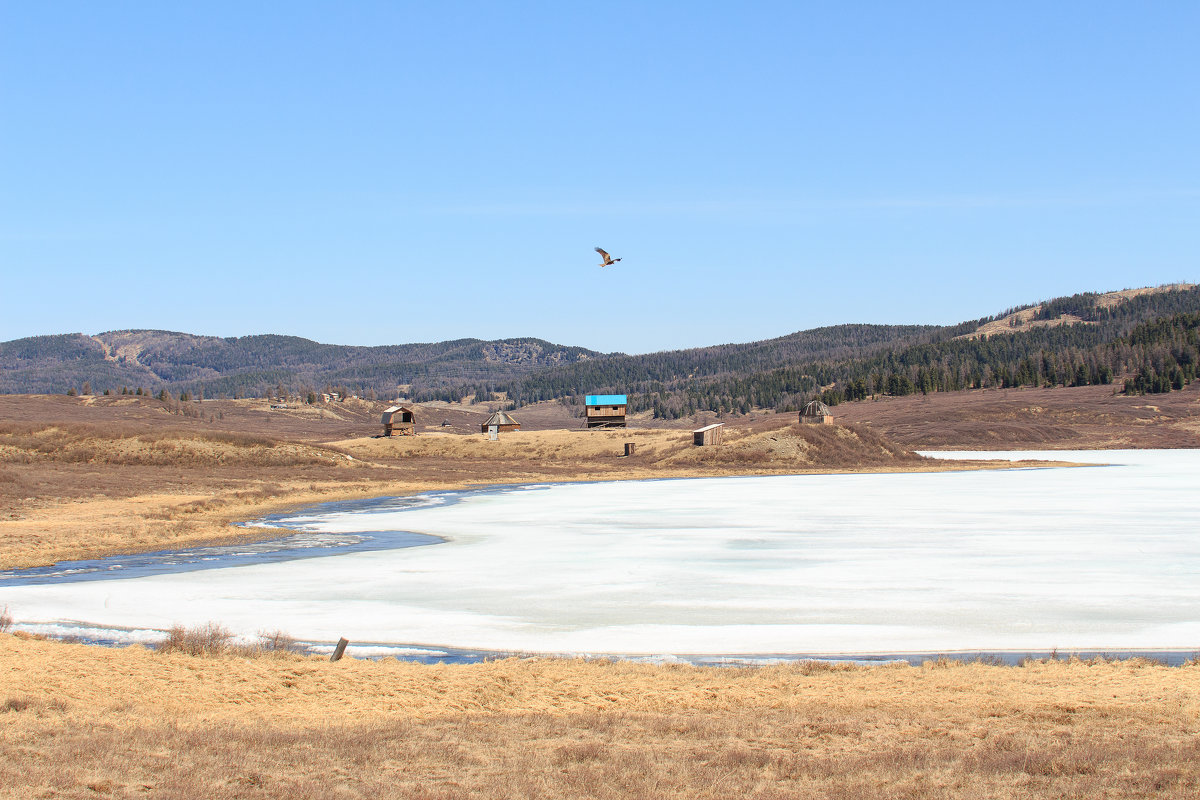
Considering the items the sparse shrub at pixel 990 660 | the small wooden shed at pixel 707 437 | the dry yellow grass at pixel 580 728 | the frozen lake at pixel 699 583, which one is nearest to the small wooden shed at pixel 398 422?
the small wooden shed at pixel 707 437

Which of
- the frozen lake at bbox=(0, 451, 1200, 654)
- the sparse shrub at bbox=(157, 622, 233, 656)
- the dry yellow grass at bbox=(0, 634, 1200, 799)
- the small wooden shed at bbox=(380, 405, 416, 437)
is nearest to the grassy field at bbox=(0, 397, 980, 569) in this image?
the frozen lake at bbox=(0, 451, 1200, 654)

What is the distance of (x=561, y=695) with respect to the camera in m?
15.5

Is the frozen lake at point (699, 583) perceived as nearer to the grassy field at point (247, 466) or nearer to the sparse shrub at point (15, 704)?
the grassy field at point (247, 466)

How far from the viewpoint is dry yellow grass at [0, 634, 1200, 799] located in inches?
424

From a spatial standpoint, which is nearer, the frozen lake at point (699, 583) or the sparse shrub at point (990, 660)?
the sparse shrub at point (990, 660)

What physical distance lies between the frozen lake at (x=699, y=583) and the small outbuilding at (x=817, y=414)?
57468mm

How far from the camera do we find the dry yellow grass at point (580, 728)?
1076 cm

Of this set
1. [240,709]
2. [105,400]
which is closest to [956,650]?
[240,709]

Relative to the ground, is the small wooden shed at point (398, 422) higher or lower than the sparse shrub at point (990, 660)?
higher

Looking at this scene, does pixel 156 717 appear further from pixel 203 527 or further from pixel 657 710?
pixel 203 527

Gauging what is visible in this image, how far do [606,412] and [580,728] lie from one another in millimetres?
104484

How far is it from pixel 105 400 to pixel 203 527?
12796cm

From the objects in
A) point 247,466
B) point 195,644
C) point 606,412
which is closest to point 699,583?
point 195,644

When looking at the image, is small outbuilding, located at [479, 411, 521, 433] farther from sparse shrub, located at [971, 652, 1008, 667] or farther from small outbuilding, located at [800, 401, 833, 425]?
sparse shrub, located at [971, 652, 1008, 667]
